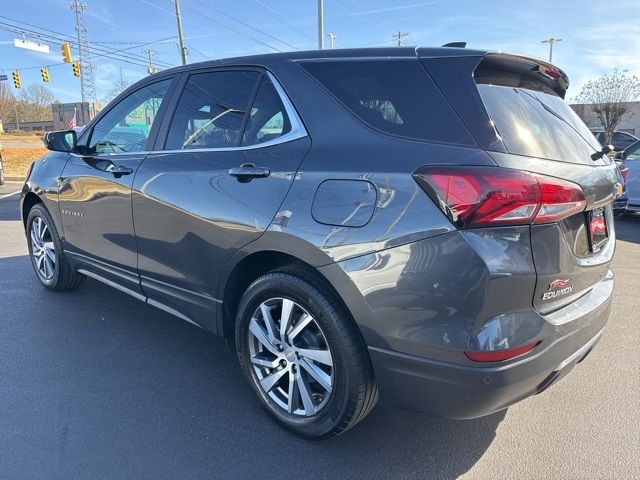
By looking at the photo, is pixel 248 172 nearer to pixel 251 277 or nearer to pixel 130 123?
pixel 251 277

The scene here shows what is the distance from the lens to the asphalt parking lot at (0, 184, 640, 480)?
7.43 ft

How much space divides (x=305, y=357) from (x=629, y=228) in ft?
26.7

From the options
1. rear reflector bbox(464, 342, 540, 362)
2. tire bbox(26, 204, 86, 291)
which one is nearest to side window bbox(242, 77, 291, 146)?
rear reflector bbox(464, 342, 540, 362)

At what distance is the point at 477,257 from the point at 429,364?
0.47 m

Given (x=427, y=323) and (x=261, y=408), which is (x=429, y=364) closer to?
(x=427, y=323)

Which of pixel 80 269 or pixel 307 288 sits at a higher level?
pixel 307 288

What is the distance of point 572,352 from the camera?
82.5 inches

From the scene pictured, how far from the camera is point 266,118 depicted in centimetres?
256

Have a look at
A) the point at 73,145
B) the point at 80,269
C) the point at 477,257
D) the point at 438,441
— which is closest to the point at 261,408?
the point at 438,441

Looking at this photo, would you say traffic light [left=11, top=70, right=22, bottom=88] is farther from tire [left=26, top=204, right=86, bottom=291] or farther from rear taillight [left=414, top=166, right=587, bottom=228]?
rear taillight [left=414, top=166, right=587, bottom=228]

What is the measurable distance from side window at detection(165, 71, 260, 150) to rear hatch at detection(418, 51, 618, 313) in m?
1.10

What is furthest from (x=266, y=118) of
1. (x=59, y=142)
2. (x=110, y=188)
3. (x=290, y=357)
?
(x=59, y=142)

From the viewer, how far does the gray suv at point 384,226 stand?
182cm

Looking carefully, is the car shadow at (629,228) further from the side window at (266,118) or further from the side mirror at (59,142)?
the side mirror at (59,142)
